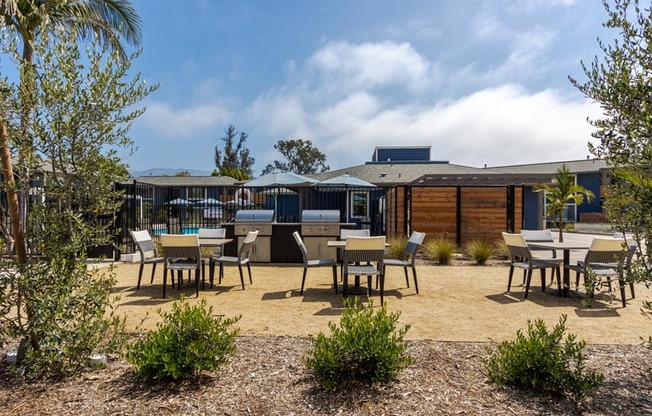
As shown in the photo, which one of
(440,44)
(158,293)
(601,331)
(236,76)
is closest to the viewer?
(601,331)

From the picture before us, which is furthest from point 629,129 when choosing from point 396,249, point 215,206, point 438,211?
point 215,206

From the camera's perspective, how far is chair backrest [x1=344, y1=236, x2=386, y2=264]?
17.3 feet

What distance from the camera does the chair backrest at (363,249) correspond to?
5.27 metres

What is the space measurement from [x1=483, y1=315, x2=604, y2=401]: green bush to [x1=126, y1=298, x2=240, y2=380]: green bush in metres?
1.92

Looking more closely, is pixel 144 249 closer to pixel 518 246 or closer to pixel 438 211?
pixel 518 246

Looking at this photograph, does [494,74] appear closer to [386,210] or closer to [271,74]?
[386,210]

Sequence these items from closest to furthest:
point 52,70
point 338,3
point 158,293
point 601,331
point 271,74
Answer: point 52,70 < point 601,331 < point 158,293 < point 338,3 < point 271,74

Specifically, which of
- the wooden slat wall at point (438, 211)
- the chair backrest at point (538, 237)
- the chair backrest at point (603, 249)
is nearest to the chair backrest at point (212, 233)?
the chair backrest at point (538, 237)

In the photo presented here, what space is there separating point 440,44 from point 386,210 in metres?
5.96

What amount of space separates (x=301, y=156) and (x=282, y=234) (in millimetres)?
41918

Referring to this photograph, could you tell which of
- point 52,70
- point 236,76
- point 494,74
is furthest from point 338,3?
point 52,70

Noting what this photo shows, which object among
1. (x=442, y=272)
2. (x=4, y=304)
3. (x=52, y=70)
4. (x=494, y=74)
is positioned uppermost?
(x=494, y=74)

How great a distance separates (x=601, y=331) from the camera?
4.12 m

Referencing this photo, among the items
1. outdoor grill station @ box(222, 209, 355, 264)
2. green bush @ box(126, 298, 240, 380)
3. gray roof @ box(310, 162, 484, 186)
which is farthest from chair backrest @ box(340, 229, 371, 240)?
gray roof @ box(310, 162, 484, 186)
